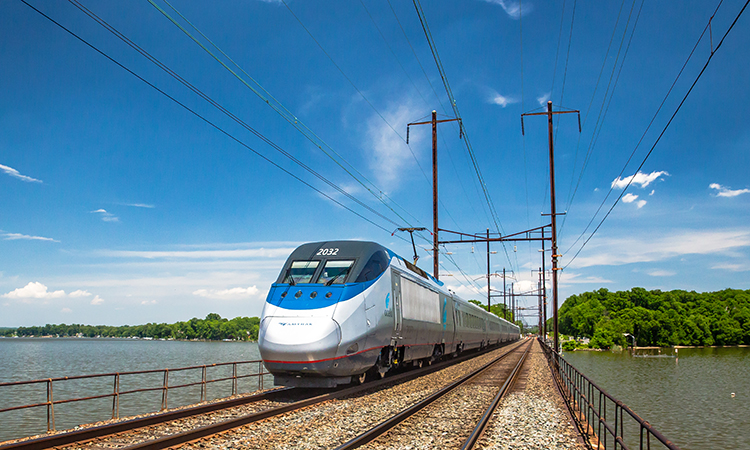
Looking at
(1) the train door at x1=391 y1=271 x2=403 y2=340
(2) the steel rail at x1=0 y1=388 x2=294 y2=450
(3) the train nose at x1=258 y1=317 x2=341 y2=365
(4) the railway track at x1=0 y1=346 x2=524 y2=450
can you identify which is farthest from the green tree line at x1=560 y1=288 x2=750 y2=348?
(2) the steel rail at x1=0 y1=388 x2=294 y2=450

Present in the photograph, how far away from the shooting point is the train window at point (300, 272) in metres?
14.1

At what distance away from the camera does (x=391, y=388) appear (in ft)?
51.1

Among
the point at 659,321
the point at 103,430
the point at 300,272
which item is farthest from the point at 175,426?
the point at 659,321

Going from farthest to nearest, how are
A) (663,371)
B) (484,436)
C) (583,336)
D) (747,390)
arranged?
1. (583,336)
2. (663,371)
3. (747,390)
4. (484,436)

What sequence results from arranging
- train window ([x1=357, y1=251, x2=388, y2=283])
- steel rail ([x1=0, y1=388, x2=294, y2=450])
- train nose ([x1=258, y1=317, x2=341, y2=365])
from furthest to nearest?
train window ([x1=357, y1=251, x2=388, y2=283]), train nose ([x1=258, y1=317, x2=341, y2=365]), steel rail ([x1=0, y1=388, x2=294, y2=450])

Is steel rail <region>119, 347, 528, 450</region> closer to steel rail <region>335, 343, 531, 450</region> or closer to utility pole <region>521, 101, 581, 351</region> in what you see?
steel rail <region>335, 343, 531, 450</region>

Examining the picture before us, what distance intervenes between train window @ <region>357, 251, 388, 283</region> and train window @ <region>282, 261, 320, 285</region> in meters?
1.37

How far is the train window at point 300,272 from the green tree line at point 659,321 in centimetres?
11973

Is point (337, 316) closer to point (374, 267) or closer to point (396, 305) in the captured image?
point (374, 267)

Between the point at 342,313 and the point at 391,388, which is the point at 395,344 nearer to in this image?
the point at 391,388

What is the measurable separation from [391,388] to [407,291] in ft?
12.0

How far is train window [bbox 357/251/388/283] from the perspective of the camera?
1414 centimetres

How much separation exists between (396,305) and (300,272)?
3622mm

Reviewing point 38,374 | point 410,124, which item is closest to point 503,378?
point 410,124
